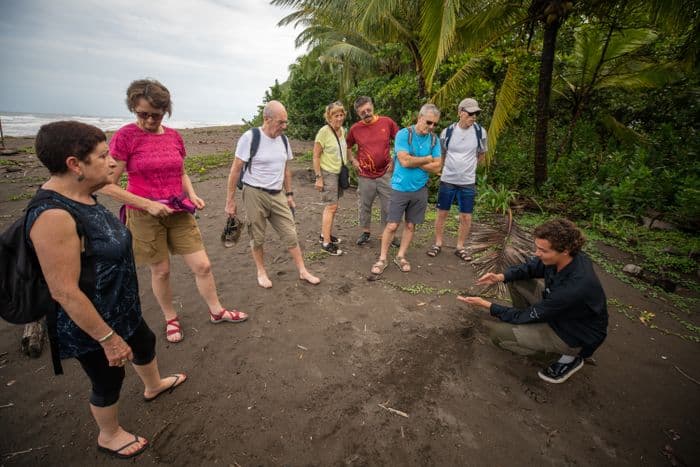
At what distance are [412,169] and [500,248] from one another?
4.35ft

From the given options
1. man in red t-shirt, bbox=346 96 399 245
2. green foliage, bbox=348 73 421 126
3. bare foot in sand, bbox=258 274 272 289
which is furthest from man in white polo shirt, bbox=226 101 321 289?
green foliage, bbox=348 73 421 126

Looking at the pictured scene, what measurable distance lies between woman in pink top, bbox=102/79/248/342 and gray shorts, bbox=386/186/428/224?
2.20 meters

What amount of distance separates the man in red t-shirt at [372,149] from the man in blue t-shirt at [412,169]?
39 cm

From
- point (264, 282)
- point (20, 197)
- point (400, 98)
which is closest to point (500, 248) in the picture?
point (264, 282)

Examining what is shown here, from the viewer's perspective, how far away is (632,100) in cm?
853

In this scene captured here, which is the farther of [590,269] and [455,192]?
[455,192]

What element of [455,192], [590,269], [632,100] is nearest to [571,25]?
[632,100]

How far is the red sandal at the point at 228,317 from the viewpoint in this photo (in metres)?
3.13

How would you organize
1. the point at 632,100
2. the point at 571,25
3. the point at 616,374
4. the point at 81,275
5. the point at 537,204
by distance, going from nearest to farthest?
the point at 81,275
the point at 616,374
the point at 537,204
the point at 571,25
the point at 632,100

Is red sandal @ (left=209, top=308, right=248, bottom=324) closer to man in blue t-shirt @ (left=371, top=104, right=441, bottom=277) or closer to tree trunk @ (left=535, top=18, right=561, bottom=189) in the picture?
man in blue t-shirt @ (left=371, top=104, right=441, bottom=277)

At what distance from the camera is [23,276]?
1.39m

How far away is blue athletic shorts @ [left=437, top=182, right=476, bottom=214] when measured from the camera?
425 centimetres

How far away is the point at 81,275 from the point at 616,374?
12.5 feet

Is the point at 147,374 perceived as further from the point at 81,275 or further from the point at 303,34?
the point at 303,34
